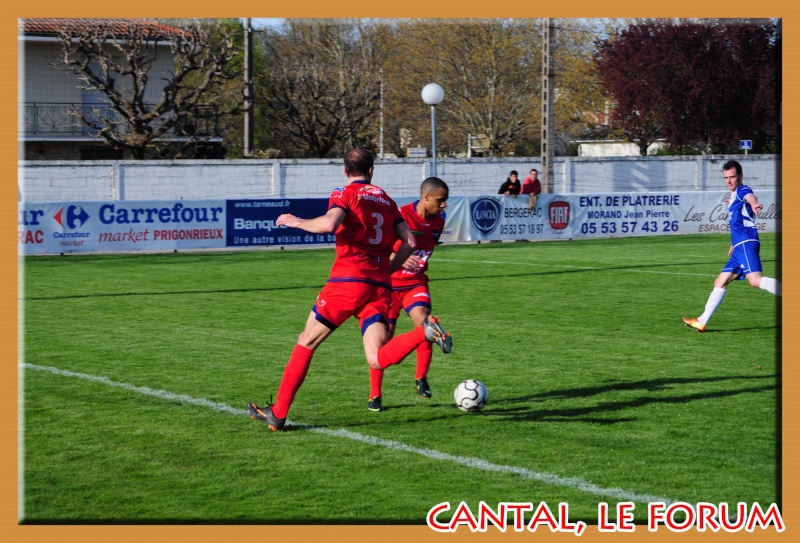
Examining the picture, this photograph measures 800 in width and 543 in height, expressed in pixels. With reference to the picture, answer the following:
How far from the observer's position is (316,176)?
110 feet

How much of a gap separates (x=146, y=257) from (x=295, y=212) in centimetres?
427

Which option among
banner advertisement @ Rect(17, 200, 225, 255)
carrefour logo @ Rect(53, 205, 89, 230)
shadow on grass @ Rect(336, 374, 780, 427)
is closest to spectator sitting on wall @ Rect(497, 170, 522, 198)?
banner advertisement @ Rect(17, 200, 225, 255)

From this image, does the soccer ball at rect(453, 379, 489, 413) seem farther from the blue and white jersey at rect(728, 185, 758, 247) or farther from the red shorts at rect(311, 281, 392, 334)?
the blue and white jersey at rect(728, 185, 758, 247)

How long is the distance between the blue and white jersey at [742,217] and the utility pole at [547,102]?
55.4 feet

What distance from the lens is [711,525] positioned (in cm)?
520

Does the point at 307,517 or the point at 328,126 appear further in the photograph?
the point at 328,126

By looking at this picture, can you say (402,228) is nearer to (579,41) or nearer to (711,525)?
(711,525)

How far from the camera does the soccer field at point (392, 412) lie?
5.79 meters

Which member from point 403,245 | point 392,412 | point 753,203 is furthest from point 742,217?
point 403,245

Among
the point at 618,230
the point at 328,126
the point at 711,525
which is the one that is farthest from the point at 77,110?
the point at 711,525

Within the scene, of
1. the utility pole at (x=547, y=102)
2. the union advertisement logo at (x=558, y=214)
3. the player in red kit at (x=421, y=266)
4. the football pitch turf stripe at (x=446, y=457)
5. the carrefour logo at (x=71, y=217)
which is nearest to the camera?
the football pitch turf stripe at (x=446, y=457)

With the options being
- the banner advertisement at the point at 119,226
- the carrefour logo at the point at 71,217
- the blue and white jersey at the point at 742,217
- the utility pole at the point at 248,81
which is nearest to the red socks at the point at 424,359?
the blue and white jersey at the point at 742,217

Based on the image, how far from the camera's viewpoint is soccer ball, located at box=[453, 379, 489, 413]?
7.86 meters

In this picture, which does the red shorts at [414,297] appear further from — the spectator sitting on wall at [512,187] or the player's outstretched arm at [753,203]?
the spectator sitting on wall at [512,187]
